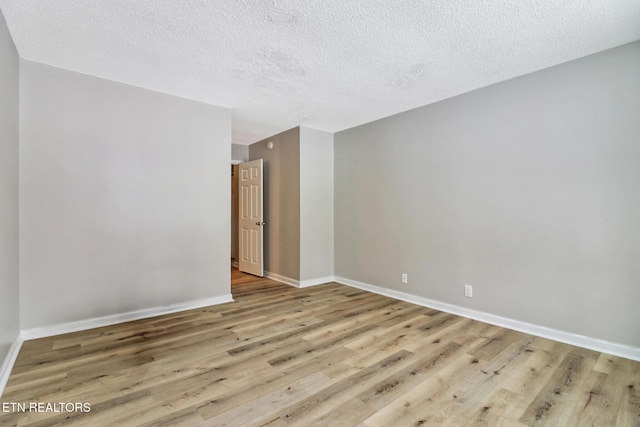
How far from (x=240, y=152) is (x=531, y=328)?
5.11 meters

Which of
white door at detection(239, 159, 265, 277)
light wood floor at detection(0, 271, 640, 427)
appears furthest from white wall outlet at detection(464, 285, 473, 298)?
white door at detection(239, 159, 265, 277)

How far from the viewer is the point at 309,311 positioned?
3.42 m

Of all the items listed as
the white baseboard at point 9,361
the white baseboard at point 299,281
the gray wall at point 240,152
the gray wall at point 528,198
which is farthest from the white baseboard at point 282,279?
the white baseboard at point 9,361

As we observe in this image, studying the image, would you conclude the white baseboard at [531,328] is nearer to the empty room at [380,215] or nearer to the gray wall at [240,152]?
the empty room at [380,215]

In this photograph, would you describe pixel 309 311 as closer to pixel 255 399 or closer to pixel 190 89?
pixel 255 399

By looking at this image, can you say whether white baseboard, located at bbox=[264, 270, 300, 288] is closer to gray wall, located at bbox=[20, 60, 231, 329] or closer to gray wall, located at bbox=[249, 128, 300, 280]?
gray wall, located at bbox=[249, 128, 300, 280]

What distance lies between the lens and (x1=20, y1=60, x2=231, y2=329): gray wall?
2.65m

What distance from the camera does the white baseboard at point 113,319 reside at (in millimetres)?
2654

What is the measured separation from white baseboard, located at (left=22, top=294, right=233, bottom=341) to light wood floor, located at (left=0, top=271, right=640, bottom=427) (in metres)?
0.12

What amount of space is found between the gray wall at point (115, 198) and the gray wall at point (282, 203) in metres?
1.15

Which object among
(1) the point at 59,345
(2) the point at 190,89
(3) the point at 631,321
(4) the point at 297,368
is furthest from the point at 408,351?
(2) the point at 190,89

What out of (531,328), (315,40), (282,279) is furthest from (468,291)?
(315,40)

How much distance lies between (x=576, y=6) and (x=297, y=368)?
3.11 metres

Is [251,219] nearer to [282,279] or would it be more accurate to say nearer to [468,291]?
[282,279]
